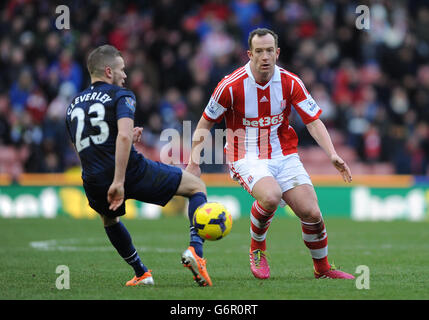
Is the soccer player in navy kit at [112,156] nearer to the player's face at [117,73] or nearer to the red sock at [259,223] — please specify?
the player's face at [117,73]

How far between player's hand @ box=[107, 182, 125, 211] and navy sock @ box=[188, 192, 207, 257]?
635mm

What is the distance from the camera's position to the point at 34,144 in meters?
18.7

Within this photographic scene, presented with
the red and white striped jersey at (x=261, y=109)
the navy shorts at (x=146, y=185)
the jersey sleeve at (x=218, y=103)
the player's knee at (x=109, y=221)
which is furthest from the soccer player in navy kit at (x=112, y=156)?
the red and white striped jersey at (x=261, y=109)

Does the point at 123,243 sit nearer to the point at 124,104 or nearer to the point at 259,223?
the point at 124,104

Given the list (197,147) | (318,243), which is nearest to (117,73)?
(197,147)

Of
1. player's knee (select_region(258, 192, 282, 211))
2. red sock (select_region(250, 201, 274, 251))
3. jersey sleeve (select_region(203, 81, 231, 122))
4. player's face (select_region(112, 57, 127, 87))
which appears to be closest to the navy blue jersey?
player's face (select_region(112, 57, 127, 87))

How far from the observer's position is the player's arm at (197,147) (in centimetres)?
743

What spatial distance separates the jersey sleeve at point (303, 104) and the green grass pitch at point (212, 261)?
1.56 meters

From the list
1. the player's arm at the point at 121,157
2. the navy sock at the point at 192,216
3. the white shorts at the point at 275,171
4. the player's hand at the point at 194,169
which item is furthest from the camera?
the white shorts at the point at 275,171

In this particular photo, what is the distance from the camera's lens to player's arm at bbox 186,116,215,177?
743cm

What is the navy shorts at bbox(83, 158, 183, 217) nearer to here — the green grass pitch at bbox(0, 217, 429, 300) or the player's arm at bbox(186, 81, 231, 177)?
the green grass pitch at bbox(0, 217, 429, 300)

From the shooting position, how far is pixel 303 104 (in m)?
7.74
